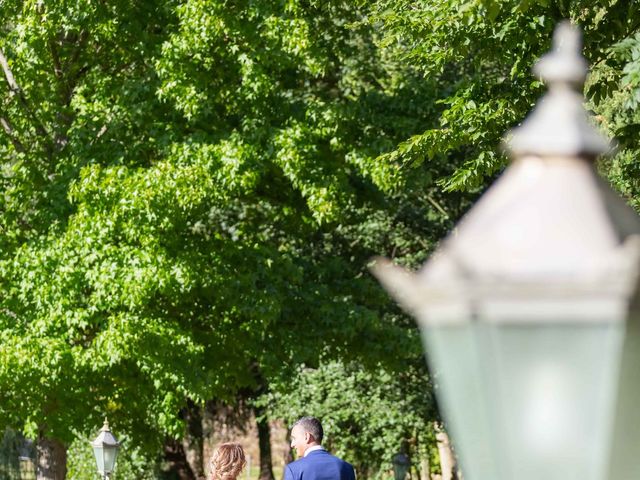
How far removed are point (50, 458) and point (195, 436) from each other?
1131cm

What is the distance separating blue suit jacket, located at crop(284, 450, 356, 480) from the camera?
27.5 feet

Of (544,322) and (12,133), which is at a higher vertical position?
(12,133)

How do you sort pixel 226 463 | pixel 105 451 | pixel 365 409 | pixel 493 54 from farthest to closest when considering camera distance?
pixel 365 409, pixel 105 451, pixel 493 54, pixel 226 463

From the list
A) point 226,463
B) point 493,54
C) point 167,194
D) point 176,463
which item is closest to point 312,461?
point 226,463

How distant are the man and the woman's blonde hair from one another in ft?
1.24

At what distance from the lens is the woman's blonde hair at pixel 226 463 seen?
8078 millimetres

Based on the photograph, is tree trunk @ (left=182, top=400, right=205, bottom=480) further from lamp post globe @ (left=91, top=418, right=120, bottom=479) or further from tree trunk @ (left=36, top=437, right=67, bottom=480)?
lamp post globe @ (left=91, top=418, right=120, bottom=479)

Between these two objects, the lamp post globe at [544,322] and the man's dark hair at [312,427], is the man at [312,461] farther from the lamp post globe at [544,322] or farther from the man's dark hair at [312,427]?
the lamp post globe at [544,322]

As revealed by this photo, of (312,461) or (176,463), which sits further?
(176,463)

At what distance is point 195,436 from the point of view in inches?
1242

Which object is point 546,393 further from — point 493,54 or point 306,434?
point 493,54

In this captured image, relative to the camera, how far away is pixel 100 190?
17.4m

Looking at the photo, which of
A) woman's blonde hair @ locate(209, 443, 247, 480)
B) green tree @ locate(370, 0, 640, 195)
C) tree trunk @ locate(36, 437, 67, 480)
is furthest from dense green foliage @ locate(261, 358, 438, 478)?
woman's blonde hair @ locate(209, 443, 247, 480)

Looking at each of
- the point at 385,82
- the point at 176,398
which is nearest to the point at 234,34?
the point at 176,398
